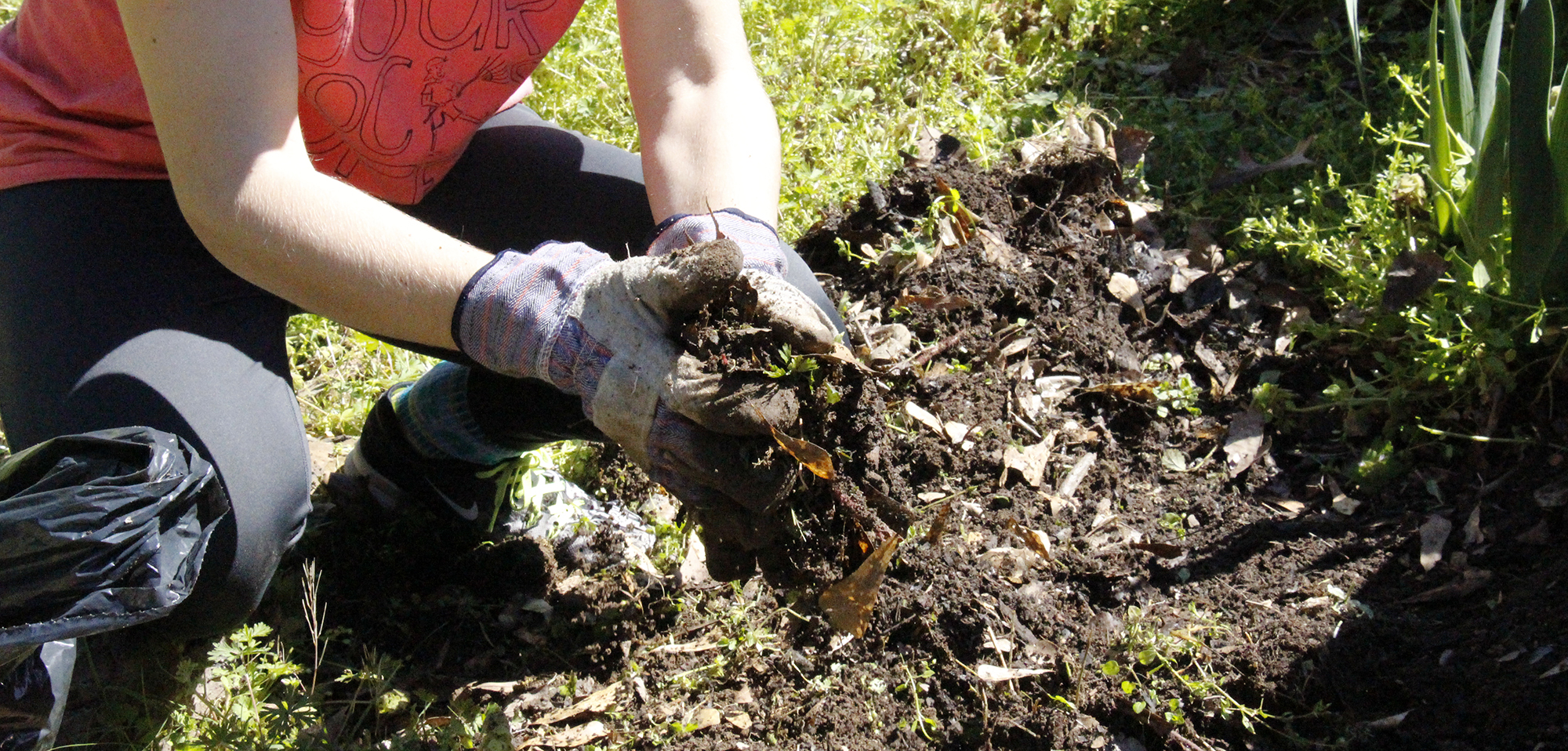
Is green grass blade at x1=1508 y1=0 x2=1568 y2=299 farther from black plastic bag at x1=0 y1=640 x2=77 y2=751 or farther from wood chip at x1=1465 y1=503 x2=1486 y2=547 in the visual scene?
black plastic bag at x1=0 y1=640 x2=77 y2=751

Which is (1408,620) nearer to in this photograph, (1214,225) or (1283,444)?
(1283,444)

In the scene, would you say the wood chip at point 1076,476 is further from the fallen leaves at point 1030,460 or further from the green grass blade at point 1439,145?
the green grass blade at point 1439,145

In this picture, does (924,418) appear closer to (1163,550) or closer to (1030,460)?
(1030,460)

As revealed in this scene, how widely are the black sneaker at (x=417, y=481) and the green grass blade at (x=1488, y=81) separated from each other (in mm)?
2100

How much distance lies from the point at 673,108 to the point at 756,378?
71 centimetres

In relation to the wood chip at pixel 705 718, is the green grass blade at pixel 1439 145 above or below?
above

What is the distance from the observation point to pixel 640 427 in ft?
4.99

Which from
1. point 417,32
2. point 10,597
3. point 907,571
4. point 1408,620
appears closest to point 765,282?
point 907,571

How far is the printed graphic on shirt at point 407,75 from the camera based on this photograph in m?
1.80

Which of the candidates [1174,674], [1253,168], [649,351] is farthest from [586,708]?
[1253,168]

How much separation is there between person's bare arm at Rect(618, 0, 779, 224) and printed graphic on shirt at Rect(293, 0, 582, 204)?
0.63 feet

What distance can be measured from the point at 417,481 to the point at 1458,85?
233 cm

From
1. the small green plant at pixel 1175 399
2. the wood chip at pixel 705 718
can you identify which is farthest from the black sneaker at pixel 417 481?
the small green plant at pixel 1175 399

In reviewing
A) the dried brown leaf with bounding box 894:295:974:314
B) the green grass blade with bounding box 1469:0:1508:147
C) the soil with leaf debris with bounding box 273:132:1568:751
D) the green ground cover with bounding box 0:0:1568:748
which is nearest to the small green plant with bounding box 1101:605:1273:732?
the soil with leaf debris with bounding box 273:132:1568:751
